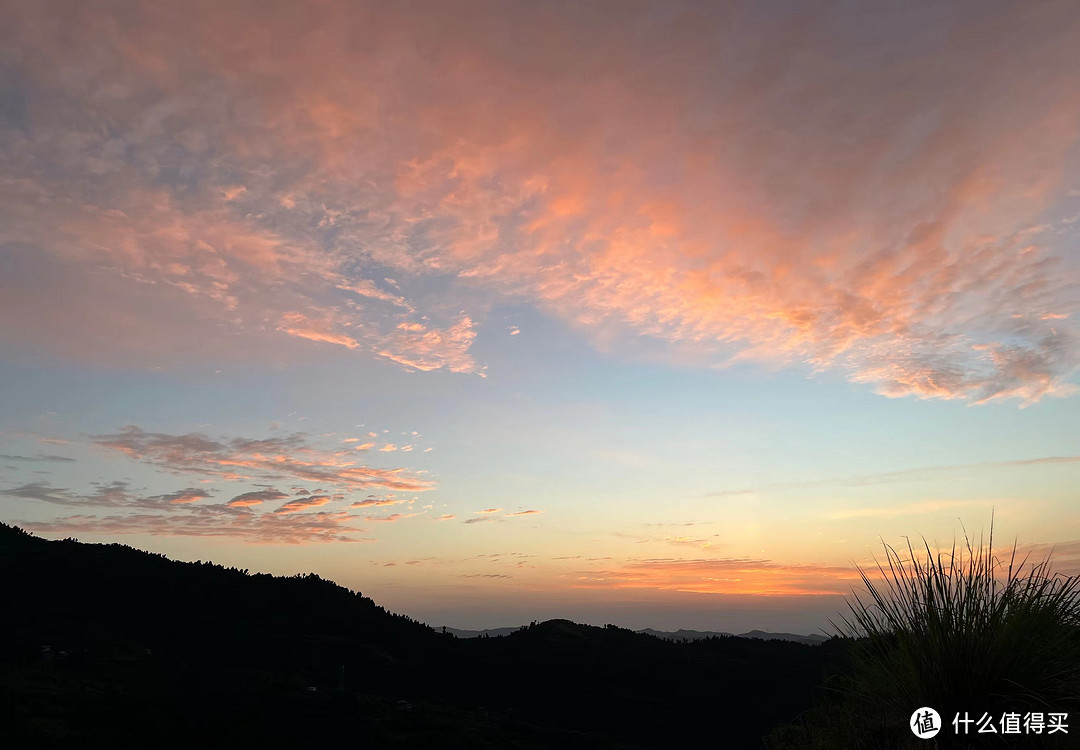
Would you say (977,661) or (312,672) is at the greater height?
(977,661)

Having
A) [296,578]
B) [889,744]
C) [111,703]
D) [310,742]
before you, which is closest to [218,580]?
[296,578]

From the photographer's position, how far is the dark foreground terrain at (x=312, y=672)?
16.2 meters

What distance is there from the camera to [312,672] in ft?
85.6

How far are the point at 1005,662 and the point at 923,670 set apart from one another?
2.78ft

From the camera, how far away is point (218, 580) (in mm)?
38500

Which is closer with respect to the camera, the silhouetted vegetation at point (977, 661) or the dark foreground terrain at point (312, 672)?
the silhouetted vegetation at point (977, 661)

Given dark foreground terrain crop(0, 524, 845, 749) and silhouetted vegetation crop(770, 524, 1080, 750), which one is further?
dark foreground terrain crop(0, 524, 845, 749)

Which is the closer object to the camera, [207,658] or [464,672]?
[207,658]

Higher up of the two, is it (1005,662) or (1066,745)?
(1005,662)

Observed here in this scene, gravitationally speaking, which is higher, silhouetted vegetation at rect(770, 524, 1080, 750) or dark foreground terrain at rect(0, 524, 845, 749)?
silhouetted vegetation at rect(770, 524, 1080, 750)

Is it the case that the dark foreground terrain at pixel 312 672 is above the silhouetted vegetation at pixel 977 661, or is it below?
below

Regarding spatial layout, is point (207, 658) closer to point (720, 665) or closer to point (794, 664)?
point (720, 665)

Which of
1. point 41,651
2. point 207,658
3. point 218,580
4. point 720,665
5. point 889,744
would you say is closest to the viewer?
point 889,744

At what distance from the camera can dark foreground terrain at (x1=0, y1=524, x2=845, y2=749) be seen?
16156 millimetres
